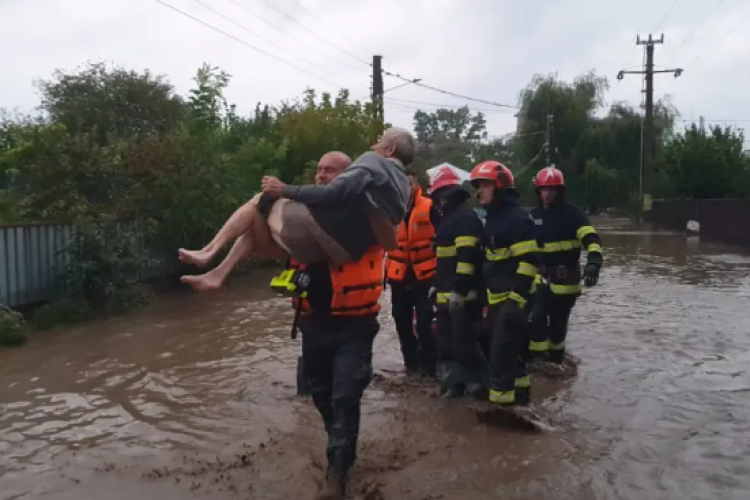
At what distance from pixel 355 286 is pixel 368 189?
0.57 meters

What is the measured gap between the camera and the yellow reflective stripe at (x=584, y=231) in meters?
7.53

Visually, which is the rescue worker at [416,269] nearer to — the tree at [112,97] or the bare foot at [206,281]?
the bare foot at [206,281]

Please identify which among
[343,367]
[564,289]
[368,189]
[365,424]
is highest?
[368,189]

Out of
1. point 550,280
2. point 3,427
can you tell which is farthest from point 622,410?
point 3,427

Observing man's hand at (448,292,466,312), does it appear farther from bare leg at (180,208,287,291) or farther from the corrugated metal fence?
the corrugated metal fence

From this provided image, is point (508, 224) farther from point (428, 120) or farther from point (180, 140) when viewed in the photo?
point (428, 120)

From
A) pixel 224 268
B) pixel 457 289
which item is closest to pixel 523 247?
pixel 457 289

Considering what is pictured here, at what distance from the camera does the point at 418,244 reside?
7.46 m

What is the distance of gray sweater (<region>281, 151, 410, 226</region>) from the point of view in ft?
13.9

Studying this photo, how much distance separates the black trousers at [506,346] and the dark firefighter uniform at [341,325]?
1654 millimetres

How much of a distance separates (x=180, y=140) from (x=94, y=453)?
979cm

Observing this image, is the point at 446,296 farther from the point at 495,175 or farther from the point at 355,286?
the point at 355,286

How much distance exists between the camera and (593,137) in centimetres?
4428

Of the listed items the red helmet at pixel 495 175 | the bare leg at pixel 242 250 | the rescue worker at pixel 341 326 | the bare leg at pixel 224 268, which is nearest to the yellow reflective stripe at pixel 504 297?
the red helmet at pixel 495 175
